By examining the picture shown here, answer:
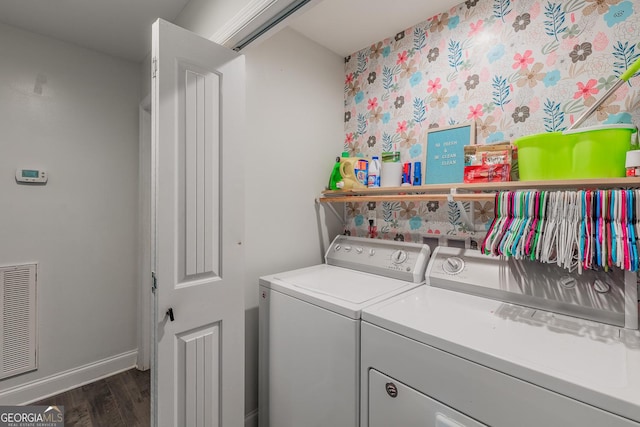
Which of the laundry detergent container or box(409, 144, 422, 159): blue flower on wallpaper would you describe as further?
box(409, 144, 422, 159): blue flower on wallpaper

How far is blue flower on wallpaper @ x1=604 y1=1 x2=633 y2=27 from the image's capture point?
3.72ft

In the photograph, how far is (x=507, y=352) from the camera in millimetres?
838

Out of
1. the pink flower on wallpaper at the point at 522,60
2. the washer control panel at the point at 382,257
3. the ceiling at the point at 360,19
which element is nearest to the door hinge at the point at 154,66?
the ceiling at the point at 360,19

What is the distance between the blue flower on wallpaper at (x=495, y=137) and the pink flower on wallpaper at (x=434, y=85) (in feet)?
1.42

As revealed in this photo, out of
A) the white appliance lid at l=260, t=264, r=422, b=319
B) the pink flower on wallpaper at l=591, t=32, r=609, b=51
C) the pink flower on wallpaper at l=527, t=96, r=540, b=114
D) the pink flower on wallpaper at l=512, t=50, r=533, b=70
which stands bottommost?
the white appliance lid at l=260, t=264, r=422, b=319

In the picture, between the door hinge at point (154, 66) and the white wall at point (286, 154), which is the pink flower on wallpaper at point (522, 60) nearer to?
the white wall at point (286, 154)

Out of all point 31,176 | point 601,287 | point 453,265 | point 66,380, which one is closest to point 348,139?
point 453,265

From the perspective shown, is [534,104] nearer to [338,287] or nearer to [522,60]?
[522,60]

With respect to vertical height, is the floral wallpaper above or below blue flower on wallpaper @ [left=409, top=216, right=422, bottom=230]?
above

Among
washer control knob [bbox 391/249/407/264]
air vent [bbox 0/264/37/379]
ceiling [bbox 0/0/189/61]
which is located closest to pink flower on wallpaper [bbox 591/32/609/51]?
washer control knob [bbox 391/249/407/264]

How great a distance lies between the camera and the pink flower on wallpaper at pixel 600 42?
3.90 feet

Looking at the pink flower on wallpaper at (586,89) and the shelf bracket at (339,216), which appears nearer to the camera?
the pink flower on wallpaper at (586,89)

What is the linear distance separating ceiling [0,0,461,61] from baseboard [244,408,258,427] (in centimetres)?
244

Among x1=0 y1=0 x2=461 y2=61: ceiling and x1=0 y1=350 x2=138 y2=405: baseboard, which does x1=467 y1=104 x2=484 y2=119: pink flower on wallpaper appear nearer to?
x1=0 y1=0 x2=461 y2=61: ceiling
